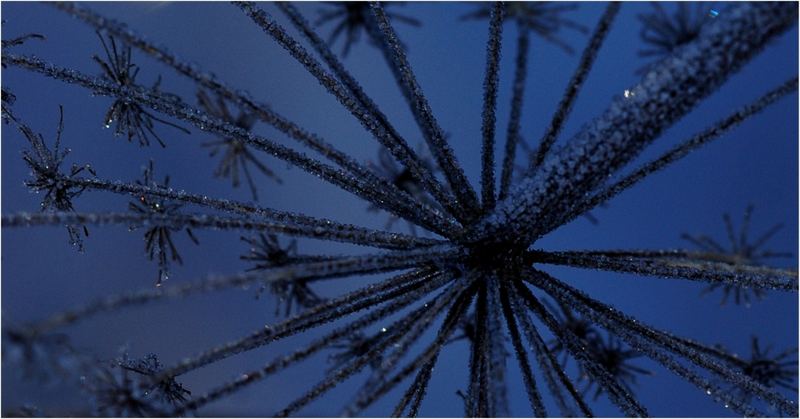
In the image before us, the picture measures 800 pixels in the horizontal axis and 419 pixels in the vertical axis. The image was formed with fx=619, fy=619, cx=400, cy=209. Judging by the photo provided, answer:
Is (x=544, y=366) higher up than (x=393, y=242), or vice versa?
(x=393, y=242)

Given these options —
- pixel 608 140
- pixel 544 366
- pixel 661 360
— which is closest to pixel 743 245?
pixel 661 360

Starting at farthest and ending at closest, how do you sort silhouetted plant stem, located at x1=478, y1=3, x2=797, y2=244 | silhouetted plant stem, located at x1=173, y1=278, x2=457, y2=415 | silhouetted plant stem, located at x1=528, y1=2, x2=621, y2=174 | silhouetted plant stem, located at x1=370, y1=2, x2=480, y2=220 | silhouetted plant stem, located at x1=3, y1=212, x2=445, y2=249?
silhouetted plant stem, located at x1=370, y1=2, x2=480, y2=220 < silhouetted plant stem, located at x1=3, y1=212, x2=445, y2=249 < silhouetted plant stem, located at x1=528, y1=2, x2=621, y2=174 < silhouetted plant stem, located at x1=173, y1=278, x2=457, y2=415 < silhouetted plant stem, located at x1=478, y1=3, x2=797, y2=244

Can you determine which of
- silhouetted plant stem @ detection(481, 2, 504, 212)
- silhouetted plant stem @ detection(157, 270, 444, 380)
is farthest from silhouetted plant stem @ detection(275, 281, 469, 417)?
silhouetted plant stem @ detection(481, 2, 504, 212)

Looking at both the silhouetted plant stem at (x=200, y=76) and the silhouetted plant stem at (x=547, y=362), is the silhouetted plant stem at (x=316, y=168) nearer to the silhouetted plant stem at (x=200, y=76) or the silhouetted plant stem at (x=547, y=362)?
the silhouetted plant stem at (x=200, y=76)

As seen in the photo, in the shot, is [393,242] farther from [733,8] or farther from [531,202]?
[733,8]

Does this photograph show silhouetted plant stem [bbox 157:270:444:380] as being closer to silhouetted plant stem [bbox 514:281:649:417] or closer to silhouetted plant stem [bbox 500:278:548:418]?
silhouetted plant stem [bbox 500:278:548:418]

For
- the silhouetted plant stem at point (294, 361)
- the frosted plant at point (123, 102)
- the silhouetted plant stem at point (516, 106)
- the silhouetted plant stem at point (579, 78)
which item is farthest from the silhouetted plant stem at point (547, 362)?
the frosted plant at point (123, 102)
